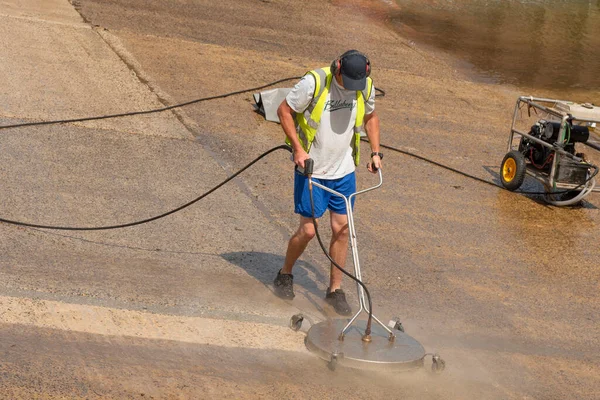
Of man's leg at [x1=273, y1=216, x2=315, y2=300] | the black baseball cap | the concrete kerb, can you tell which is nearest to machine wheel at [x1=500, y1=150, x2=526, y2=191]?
the concrete kerb

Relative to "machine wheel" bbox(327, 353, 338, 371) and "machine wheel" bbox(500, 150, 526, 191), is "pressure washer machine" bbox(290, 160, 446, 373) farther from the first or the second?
"machine wheel" bbox(500, 150, 526, 191)

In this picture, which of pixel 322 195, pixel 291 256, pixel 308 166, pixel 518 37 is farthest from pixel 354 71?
pixel 518 37

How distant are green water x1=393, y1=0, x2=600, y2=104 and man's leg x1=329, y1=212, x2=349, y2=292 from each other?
10602 mm

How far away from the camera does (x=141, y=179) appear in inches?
378

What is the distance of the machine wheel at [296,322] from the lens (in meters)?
6.67

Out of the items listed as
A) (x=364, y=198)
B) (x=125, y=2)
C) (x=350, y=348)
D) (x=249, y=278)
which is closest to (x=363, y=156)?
(x=364, y=198)

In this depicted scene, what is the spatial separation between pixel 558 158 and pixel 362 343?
5070 millimetres

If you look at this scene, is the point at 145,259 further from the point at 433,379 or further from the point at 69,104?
the point at 69,104

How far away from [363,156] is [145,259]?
15.6 feet

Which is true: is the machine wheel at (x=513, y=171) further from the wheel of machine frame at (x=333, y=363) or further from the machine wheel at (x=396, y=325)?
the wheel of machine frame at (x=333, y=363)

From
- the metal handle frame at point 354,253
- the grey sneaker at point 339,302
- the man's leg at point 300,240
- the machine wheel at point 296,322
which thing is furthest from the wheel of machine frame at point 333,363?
the man's leg at point 300,240

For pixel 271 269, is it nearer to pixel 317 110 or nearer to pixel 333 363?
pixel 317 110

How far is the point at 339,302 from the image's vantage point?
7.19 meters

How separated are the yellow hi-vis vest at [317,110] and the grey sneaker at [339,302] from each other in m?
1.19
